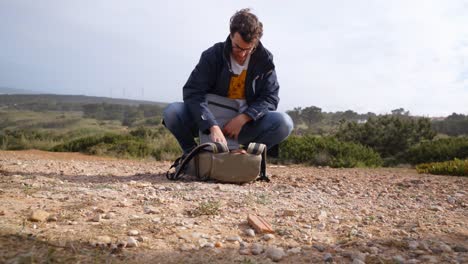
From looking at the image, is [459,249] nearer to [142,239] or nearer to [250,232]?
[250,232]

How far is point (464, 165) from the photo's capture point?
5320 mm

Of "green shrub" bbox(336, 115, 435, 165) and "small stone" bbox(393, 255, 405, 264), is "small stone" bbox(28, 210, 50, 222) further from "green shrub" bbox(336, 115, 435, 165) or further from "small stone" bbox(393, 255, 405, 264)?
"green shrub" bbox(336, 115, 435, 165)

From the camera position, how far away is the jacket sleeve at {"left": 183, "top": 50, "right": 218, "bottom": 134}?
333 cm

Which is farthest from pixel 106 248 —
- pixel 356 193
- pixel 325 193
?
pixel 356 193

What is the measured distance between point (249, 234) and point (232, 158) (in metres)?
1.33

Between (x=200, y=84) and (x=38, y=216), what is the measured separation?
6.16ft

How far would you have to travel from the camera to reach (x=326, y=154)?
23.5 ft

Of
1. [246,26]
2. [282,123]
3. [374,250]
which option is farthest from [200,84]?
[374,250]

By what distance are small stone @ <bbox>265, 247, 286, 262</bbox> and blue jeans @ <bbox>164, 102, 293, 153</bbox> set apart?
1956 mm

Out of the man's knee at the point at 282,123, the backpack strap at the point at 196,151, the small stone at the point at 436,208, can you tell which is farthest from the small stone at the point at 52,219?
the small stone at the point at 436,208

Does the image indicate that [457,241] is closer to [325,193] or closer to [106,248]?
[325,193]

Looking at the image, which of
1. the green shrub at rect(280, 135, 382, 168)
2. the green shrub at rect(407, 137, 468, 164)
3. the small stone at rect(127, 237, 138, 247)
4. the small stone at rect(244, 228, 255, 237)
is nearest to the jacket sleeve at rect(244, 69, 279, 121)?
the small stone at rect(244, 228, 255, 237)

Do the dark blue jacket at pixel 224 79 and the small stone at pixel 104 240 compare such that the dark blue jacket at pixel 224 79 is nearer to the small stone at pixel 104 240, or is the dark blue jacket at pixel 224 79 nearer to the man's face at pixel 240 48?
the man's face at pixel 240 48

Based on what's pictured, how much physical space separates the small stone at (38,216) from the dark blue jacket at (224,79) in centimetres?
162
